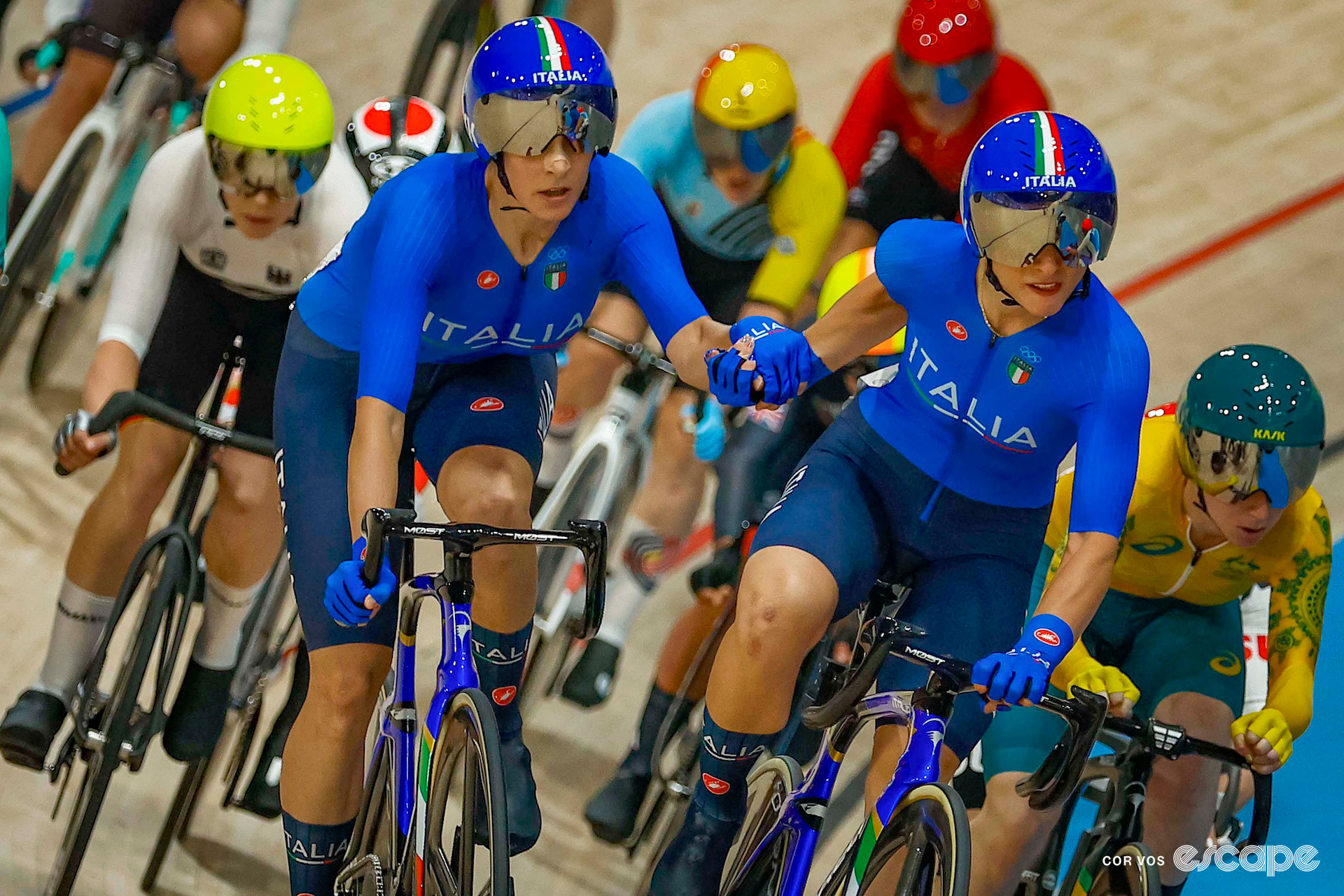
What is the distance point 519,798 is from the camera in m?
3.54

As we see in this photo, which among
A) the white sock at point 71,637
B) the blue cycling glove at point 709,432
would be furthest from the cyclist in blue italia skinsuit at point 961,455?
the white sock at point 71,637

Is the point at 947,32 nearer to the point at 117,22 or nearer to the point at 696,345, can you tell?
the point at 696,345

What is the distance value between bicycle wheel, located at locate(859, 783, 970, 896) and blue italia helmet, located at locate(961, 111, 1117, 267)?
0.94 m

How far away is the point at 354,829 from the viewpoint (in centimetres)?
347

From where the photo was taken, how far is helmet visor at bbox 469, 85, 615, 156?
318 centimetres

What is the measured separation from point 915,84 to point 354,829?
2.64 m

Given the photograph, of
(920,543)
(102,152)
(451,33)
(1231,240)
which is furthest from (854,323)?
(1231,240)

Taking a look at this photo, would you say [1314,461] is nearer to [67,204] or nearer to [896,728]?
[896,728]

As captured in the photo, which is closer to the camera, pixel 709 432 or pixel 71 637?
pixel 71 637

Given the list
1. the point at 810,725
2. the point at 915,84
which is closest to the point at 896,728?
the point at 810,725

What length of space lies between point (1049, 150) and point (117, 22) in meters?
3.72

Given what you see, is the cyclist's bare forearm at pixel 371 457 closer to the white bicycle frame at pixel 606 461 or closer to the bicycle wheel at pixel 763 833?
the bicycle wheel at pixel 763 833

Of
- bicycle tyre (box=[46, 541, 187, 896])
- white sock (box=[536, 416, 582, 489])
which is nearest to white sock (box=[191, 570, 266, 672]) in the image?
bicycle tyre (box=[46, 541, 187, 896])

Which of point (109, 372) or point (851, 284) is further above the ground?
point (851, 284)
